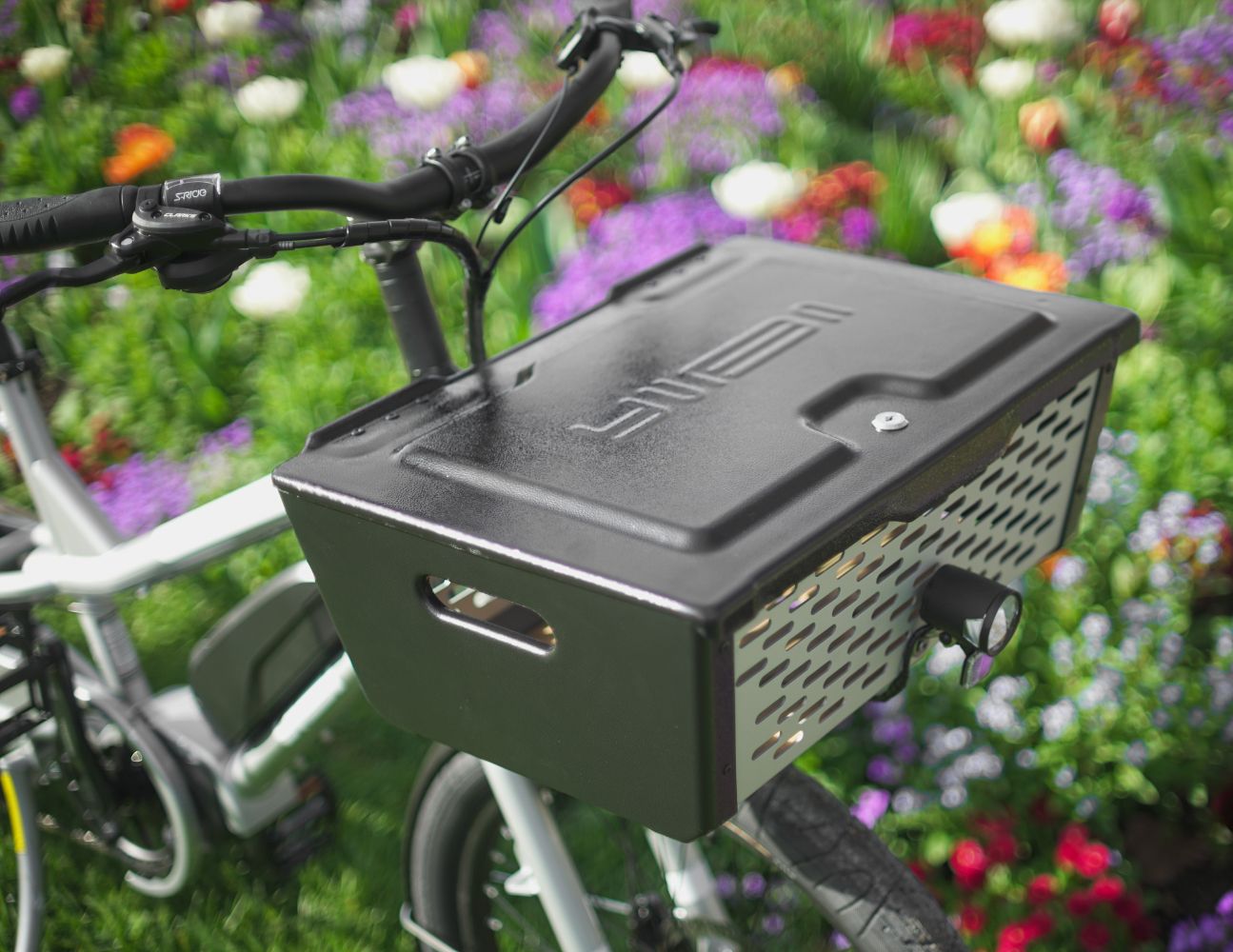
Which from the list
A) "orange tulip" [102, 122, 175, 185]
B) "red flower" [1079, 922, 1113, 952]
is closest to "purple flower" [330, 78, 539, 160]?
"orange tulip" [102, 122, 175, 185]

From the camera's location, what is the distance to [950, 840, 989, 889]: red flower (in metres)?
1.80

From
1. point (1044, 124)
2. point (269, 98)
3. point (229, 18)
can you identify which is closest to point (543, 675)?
point (1044, 124)

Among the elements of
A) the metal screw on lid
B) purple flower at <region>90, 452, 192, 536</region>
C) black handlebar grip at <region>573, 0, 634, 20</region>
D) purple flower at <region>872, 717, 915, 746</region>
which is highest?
black handlebar grip at <region>573, 0, 634, 20</region>

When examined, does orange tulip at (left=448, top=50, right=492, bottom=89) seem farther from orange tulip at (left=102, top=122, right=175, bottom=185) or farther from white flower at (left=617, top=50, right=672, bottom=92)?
orange tulip at (left=102, top=122, right=175, bottom=185)

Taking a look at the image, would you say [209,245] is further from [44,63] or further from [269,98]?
[44,63]

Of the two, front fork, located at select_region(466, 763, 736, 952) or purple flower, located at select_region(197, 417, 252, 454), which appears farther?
purple flower, located at select_region(197, 417, 252, 454)

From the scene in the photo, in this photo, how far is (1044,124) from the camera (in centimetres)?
255

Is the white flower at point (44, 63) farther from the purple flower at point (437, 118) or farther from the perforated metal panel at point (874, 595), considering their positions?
the perforated metal panel at point (874, 595)

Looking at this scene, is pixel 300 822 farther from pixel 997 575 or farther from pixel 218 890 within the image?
pixel 997 575

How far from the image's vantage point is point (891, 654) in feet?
3.35

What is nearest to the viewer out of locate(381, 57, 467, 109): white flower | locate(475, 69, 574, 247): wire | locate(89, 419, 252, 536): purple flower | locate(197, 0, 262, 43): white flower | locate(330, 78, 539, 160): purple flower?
locate(475, 69, 574, 247): wire

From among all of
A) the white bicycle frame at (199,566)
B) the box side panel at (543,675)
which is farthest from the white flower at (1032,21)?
the box side panel at (543,675)

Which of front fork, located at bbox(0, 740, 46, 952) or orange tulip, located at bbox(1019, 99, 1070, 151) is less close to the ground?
orange tulip, located at bbox(1019, 99, 1070, 151)

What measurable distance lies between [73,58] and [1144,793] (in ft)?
12.4
